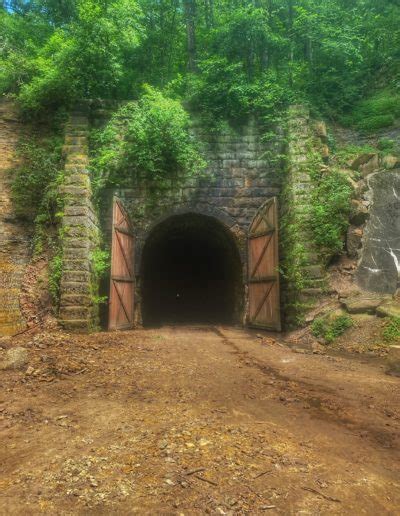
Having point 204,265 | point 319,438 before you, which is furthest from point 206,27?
point 319,438

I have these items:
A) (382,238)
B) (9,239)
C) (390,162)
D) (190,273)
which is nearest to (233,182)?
(390,162)

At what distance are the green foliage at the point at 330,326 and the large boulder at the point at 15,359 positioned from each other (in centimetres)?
481

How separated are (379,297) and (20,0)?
16.9 metres

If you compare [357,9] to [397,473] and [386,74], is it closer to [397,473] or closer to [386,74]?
[386,74]

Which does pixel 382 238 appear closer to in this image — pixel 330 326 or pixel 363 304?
pixel 363 304

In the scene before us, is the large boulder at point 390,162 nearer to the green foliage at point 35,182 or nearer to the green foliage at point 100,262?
the green foliage at point 100,262

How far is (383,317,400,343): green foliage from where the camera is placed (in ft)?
17.6

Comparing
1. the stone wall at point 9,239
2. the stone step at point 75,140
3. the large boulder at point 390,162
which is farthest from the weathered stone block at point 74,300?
the large boulder at point 390,162

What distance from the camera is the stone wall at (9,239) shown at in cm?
597

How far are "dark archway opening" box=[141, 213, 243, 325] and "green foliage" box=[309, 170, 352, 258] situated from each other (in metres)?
2.38

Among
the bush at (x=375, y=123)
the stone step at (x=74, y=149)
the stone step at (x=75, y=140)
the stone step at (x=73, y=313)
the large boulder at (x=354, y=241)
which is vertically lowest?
the stone step at (x=73, y=313)

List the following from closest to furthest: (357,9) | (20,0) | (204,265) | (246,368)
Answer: (246,368) → (357,9) → (20,0) → (204,265)

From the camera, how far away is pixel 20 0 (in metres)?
13.8

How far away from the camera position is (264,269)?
26.7 feet
